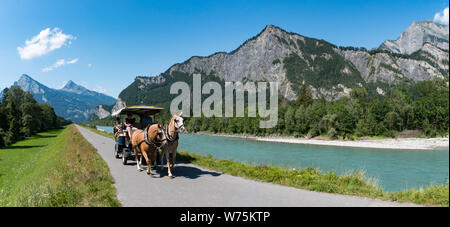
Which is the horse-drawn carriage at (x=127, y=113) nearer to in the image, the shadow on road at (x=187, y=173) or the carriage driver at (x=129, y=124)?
the carriage driver at (x=129, y=124)

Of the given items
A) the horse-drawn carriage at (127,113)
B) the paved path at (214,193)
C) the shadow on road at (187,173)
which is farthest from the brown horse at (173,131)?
the horse-drawn carriage at (127,113)

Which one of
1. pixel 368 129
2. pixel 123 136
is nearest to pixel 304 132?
pixel 368 129

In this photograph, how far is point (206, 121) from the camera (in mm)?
110500

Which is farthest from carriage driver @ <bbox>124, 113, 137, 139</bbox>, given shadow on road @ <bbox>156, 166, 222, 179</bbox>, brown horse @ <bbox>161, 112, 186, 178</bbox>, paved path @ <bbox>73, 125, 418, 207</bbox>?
brown horse @ <bbox>161, 112, 186, 178</bbox>

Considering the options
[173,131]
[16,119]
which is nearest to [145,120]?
[173,131]

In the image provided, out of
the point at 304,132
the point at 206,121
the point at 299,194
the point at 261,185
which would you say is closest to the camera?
the point at 299,194

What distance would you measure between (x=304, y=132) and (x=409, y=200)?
71340mm

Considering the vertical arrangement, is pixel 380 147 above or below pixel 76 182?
below

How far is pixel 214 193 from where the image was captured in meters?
7.40

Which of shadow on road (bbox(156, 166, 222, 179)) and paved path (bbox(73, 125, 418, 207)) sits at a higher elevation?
paved path (bbox(73, 125, 418, 207))

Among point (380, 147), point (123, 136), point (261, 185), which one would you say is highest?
point (123, 136)

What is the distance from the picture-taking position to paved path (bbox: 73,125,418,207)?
6441 mm

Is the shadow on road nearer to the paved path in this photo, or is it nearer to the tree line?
the paved path
